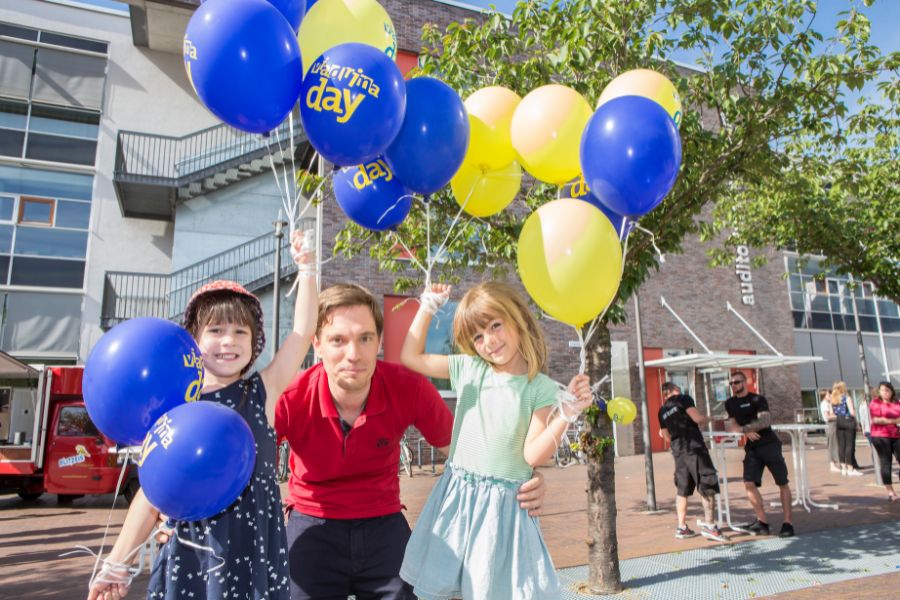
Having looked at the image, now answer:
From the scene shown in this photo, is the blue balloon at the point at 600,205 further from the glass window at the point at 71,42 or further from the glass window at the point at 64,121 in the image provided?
the glass window at the point at 71,42

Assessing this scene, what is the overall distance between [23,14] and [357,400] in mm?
19078

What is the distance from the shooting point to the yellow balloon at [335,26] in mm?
2785

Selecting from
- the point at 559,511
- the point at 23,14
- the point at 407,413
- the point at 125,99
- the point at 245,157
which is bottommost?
the point at 559,511

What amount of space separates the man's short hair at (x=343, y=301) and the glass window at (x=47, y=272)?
51.5 ft

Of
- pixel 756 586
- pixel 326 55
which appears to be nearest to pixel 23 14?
pixel 326 55

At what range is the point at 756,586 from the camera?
15.6 feet

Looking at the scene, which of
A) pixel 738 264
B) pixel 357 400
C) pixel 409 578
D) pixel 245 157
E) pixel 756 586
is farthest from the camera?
pixel 738 264

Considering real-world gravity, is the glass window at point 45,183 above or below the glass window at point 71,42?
below

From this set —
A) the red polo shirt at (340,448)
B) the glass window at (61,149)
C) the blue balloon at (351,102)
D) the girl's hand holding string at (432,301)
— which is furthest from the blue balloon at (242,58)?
the glass window at (61,149)

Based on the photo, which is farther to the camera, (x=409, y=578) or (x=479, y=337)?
(x=479, y=337)

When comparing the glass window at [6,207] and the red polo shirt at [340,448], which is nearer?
the red polo shirt at [340,448]

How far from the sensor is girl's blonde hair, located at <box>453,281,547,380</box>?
232 cm

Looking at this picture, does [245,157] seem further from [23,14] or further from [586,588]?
[586,588]

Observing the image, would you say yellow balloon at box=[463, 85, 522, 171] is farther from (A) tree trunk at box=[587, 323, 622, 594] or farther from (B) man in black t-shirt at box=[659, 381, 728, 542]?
(B) man in black t-shirt at box=[659, 381, 728, 542]
